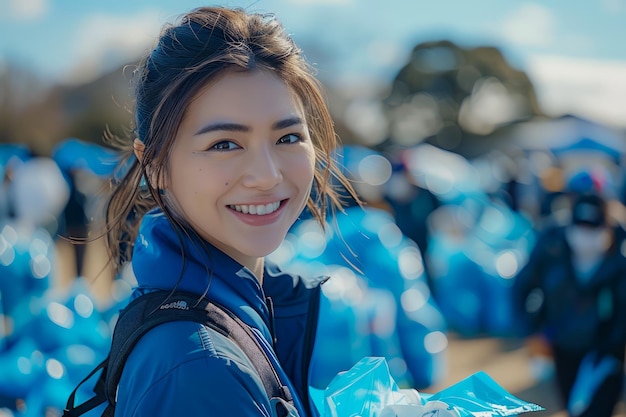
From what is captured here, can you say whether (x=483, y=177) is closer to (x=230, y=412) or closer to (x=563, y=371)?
(x=563, y=371)

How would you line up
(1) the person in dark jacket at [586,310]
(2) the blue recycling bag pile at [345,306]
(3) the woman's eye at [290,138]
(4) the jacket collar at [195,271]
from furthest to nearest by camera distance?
(1) the person in dark jacket at [586,310]
(2) the blue recycling bag pile at [345,306]
(3) the woman's eye at [290,138]
(4) the jacket collar at [195,271]

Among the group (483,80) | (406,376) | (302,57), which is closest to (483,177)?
(406,376)

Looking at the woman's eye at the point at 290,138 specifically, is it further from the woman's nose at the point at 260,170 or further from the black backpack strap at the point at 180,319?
the black backpack strap at the point at 180,319

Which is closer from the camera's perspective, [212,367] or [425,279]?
[212,367]

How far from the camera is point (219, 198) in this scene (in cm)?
121

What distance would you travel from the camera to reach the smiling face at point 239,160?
118cm

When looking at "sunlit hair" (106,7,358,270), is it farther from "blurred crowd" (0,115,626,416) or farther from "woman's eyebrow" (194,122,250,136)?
"blurred crowd" (0,115,626,416)

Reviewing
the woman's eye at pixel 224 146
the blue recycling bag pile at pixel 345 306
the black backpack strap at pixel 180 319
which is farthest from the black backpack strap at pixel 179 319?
the blue recycling bag pile at pixel 345 306

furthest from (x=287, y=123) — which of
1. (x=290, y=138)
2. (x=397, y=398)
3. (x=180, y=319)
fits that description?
(x=397, y=398)

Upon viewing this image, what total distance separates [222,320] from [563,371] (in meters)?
3.13

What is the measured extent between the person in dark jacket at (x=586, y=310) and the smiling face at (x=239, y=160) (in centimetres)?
279

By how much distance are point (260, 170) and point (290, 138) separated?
0.35ft

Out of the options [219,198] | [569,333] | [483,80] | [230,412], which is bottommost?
[483,80]

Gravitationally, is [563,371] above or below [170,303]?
below
